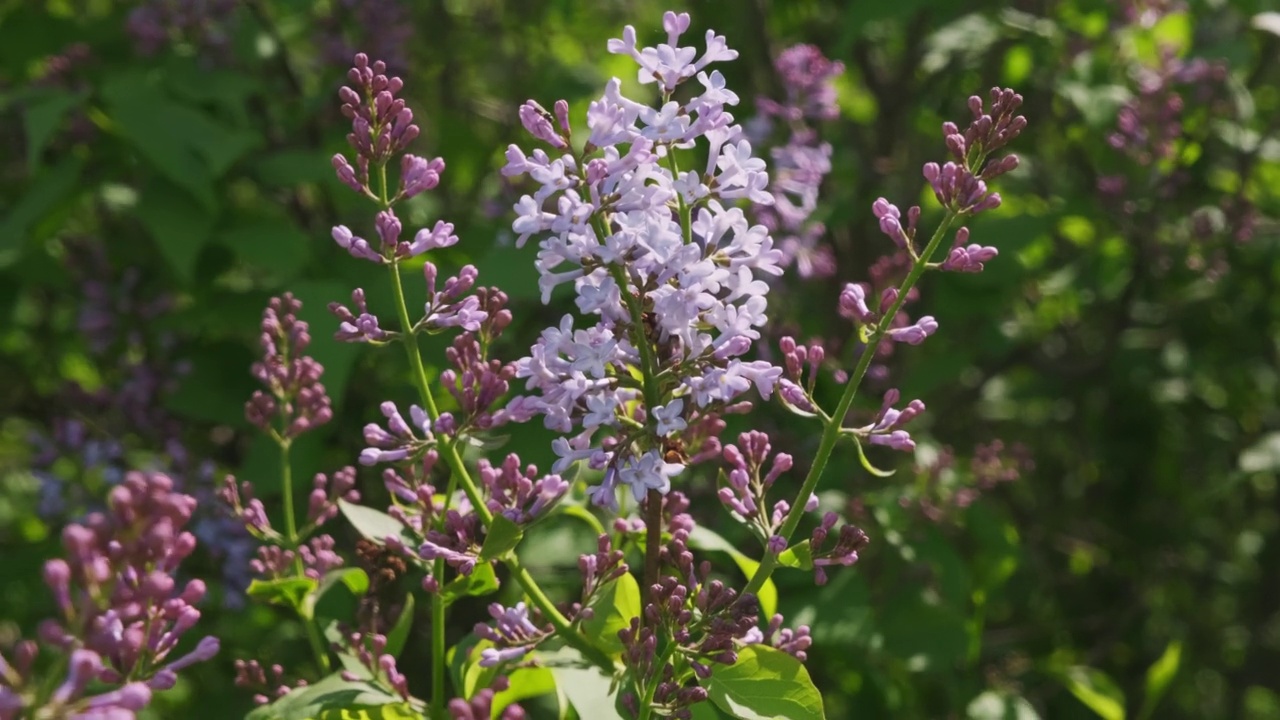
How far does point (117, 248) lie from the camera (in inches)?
135

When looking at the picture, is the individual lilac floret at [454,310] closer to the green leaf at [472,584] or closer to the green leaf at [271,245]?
the green leaf at [472,584]

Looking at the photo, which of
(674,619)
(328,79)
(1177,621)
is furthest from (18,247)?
(1177,621)

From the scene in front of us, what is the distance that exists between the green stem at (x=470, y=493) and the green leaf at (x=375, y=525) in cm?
10

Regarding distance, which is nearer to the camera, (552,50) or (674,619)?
(674,619)

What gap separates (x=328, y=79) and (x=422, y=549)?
8.22 ft

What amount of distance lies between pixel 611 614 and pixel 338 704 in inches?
12.5

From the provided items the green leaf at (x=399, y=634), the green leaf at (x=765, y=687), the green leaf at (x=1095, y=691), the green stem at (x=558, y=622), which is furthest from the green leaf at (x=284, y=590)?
the green leaf at (x=1095, y=691)

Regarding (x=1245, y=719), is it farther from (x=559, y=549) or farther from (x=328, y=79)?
(x=328, y=79)

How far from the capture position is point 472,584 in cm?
153

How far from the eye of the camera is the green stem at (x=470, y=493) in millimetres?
1349

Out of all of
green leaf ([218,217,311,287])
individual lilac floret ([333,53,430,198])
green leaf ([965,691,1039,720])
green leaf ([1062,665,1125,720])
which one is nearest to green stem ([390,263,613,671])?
individual lilac floret ([333,53,430,198])

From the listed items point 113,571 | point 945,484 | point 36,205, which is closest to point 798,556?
point 113,571

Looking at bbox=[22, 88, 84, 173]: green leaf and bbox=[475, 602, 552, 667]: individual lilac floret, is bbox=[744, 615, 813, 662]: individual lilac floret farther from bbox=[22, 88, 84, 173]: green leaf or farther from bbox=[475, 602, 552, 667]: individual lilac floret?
bbox=[22, 88, 84, 173]: green leaf

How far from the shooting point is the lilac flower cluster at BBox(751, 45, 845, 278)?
2.47m
